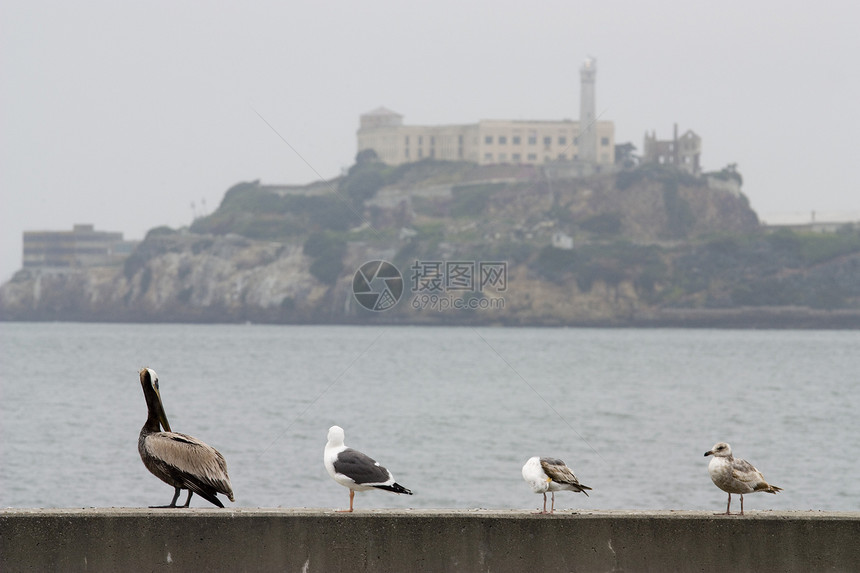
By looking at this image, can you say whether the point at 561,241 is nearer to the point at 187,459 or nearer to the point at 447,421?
the point at 447,421

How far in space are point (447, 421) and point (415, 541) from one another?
43.8m

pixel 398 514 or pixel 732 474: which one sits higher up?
pixel 732 474

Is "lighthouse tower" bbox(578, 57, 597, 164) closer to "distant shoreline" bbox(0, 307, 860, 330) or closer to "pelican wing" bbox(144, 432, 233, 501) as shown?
"distant shoreline" bbox(0, 307, 860, 330)

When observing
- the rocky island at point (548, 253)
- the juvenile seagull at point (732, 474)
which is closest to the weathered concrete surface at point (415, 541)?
the juvenile seagull at point (732, 474)

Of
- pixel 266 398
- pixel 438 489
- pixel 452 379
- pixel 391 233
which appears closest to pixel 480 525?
pixel 438 489

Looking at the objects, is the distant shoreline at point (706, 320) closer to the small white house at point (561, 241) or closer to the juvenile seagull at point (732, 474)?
the small white house at point (561, 241)

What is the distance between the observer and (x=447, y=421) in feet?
168

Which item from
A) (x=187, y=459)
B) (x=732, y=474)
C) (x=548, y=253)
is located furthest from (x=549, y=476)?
(x=548, y=253)

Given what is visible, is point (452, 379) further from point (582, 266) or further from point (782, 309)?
point (782, 309)

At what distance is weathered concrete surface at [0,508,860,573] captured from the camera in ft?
24.6

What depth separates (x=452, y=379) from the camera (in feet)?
271

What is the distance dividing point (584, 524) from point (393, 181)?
6660 inches

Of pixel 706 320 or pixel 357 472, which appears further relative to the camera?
pixel 706 320

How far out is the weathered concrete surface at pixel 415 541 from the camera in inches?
295
